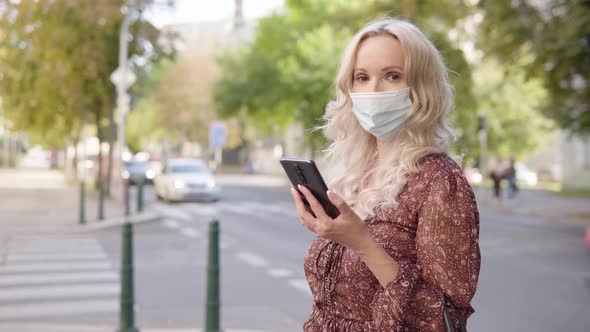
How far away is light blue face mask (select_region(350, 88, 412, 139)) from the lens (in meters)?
2.20

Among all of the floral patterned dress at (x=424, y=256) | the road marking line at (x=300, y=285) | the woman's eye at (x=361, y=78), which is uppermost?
the woman's eye at (x=361, y=78)

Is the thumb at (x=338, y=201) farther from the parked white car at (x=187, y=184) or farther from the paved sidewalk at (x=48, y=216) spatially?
the parked white car at (x=187, y=184)

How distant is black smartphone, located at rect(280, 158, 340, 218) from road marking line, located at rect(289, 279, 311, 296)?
24.5 feet

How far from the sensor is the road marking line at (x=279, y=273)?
10.9m

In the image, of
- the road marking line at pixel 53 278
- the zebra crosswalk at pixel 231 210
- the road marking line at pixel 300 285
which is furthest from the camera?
the zebra crosswalk at pixel 231 210

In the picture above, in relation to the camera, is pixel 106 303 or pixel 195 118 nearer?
pixel 106 303

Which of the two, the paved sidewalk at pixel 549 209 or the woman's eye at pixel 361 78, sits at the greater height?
the woman's eye at pixel 361 78

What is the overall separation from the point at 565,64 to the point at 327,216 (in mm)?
17972

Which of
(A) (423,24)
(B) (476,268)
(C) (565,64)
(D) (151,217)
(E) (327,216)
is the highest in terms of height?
(A) (423,24)

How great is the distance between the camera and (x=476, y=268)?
207 cm

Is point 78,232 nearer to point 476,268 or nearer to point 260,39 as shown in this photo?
point 476,268

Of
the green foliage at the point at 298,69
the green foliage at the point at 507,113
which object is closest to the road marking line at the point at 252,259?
the green foliage at the point at 298,69

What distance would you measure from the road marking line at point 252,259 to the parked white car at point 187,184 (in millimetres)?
15615

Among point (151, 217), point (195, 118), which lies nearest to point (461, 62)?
point (151, 217)
